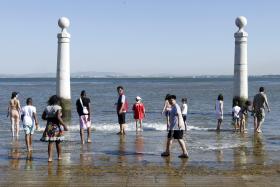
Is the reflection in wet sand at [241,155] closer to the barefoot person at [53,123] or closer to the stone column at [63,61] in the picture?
the barefoot person at [53,123]

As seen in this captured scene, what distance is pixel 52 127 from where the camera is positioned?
11.9 meters

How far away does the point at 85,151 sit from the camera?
1397 cm

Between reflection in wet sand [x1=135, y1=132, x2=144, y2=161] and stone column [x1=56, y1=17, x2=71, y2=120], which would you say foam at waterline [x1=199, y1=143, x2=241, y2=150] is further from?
stone column [x1=56, y1=17, x2=71, y2=120]

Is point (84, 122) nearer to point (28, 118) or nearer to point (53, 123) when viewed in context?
point (28, 118)

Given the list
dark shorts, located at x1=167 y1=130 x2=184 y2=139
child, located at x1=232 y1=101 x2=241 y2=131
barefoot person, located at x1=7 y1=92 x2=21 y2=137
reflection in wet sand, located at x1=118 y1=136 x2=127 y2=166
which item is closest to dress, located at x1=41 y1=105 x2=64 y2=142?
reflection in wet sand, located at x1=118 y1=136 x2=127 y2=166

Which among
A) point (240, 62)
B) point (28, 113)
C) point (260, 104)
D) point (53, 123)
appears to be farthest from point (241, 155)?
point (240, 62)

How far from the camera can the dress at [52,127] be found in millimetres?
11883

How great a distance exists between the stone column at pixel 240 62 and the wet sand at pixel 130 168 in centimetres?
1498

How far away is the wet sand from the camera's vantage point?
9758 mm

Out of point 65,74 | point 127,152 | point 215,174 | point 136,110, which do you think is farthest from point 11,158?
point 65,74

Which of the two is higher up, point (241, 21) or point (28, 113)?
point (241, 21)

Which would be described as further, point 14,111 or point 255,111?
point 255,111

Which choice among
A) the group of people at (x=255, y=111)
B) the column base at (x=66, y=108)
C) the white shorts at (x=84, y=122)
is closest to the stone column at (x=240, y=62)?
the group of people at (x=255, y=111)

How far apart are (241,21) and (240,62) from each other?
2.29 metres
